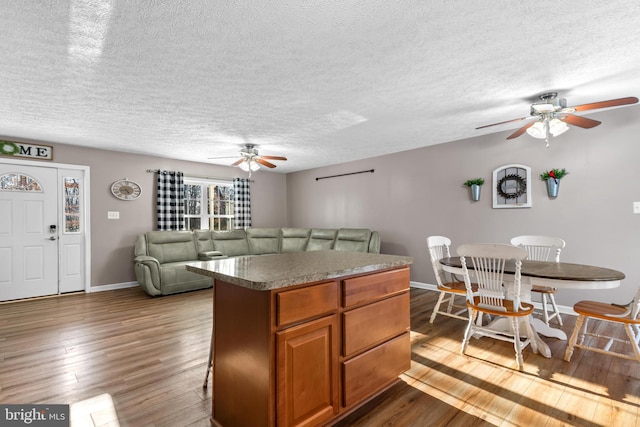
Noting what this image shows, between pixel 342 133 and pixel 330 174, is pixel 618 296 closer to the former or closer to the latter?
pixel 342 133

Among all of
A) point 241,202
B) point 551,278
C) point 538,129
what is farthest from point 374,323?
point 241,202

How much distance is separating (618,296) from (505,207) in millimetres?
1495

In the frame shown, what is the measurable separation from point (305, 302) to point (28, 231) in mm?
5145

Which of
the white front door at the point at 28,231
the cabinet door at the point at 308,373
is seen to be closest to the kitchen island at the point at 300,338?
the cabinet door at the point at 308,373

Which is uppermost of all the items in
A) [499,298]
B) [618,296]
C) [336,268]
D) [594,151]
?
[594,151]

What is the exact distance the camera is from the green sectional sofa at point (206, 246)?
466cm

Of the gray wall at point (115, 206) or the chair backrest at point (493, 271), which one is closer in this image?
the chair backrest at point (493, 271)

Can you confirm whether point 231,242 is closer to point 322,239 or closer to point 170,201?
point 170,201

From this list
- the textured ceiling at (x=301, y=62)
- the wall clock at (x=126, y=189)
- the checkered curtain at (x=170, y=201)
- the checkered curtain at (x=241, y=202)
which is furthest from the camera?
the checkered curtain at (x=241, y=202)

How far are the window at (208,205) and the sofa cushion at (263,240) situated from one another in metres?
0.63

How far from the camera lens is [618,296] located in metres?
3.39

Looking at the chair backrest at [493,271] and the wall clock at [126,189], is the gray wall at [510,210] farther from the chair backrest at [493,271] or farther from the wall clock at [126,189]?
the wall clock at [126,189]

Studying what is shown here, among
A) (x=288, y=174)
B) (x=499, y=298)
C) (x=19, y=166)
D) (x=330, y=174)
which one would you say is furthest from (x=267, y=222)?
(x=499, y=298)

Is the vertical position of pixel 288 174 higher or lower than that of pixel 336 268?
higher
